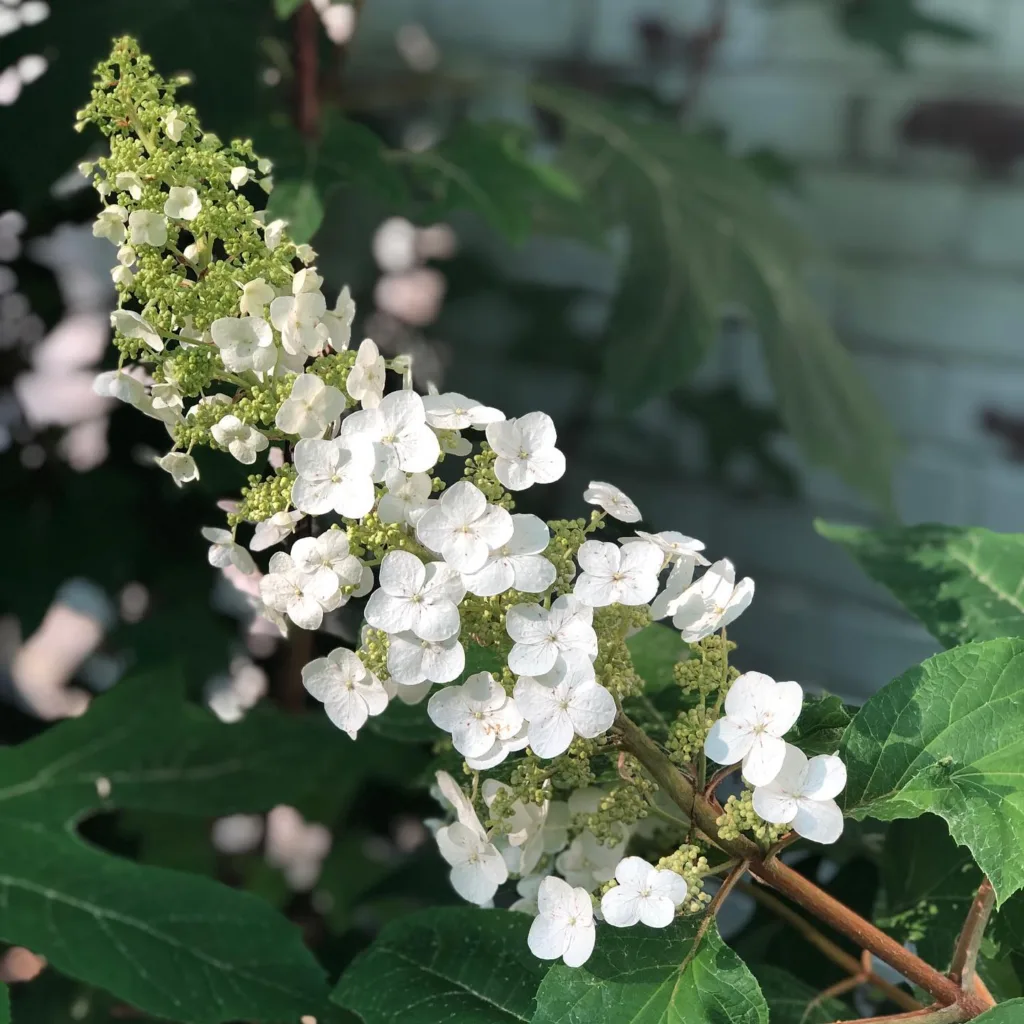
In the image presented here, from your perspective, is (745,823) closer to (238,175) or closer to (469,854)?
(469,854)

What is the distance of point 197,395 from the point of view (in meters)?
0.37

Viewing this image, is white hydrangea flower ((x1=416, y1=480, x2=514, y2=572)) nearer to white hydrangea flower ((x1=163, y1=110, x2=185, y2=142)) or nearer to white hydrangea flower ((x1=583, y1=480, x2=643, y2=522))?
white hydrangea flower ((x1=583, y1=480, x2=643, y2=522))

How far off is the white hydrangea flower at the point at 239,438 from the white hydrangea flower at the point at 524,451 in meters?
0.08

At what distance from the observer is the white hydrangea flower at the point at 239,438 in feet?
1.17

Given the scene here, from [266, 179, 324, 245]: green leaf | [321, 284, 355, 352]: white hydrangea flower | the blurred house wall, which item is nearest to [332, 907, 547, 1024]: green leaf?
[321, 284, 355, 352]: white hydrangea flower

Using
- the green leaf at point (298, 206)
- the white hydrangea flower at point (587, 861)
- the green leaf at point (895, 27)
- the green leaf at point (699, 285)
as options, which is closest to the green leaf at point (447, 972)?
the white hydrangea flower at point (587, 861)

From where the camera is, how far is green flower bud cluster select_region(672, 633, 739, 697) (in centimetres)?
38

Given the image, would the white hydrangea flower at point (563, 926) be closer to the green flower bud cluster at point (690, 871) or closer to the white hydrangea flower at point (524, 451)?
the green flower bud cluster at point (690, 871)

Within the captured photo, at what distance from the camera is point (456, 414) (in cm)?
36

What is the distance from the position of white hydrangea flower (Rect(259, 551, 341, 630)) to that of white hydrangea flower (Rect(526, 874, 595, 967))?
0.41ft

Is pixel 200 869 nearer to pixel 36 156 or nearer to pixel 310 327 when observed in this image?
pixel 36 156

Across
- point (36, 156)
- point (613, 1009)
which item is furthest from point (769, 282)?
point (613, 1009)

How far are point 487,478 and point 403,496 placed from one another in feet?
0.09

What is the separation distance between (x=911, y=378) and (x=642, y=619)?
102 cm
